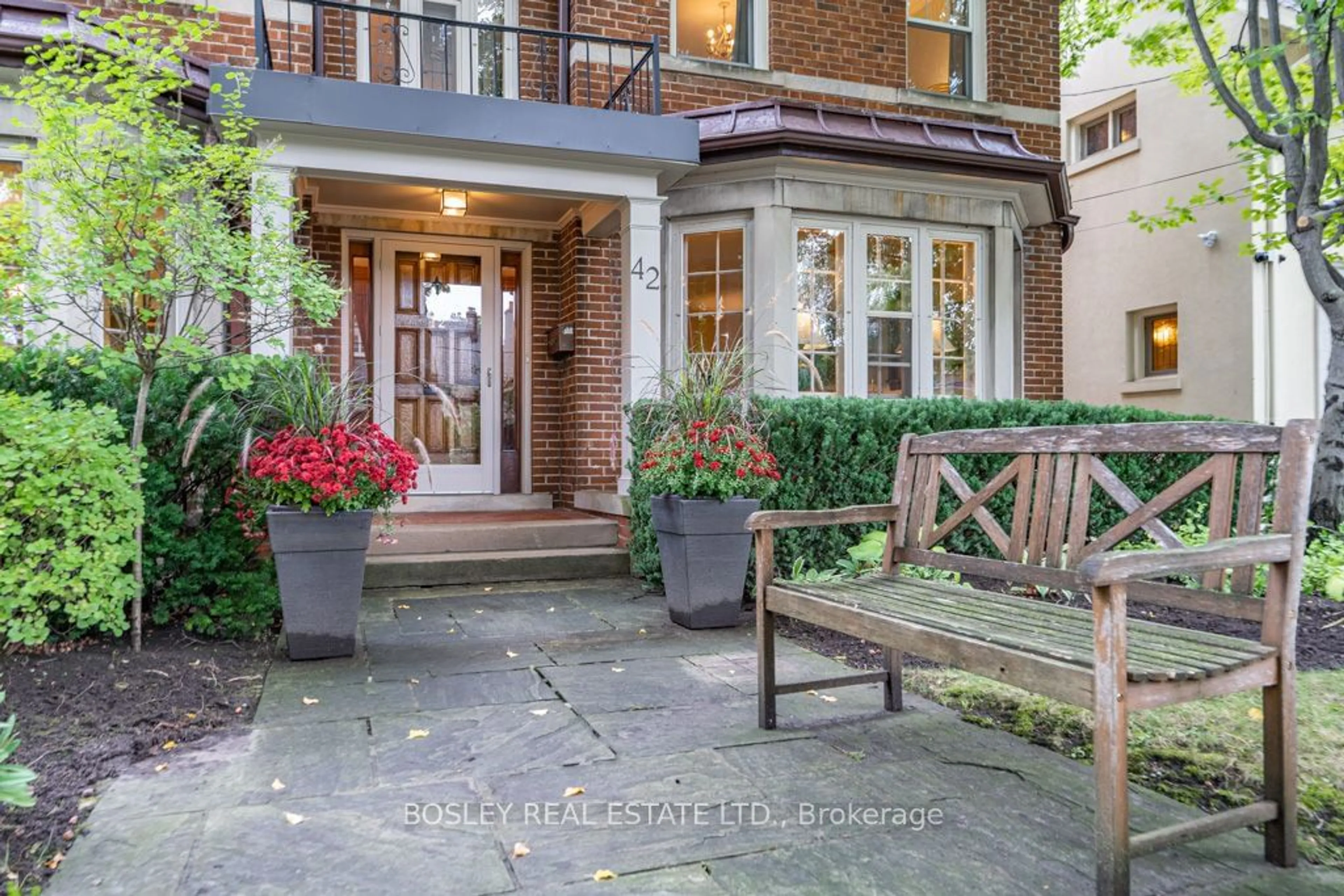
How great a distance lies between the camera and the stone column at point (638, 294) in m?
6.38

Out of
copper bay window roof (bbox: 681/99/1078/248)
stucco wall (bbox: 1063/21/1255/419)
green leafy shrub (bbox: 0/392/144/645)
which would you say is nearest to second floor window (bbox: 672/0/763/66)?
copper bay window roof (bbox: 681/99/1078/248)

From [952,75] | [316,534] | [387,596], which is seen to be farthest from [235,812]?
[952,75]

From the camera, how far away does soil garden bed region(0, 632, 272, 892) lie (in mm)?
2227

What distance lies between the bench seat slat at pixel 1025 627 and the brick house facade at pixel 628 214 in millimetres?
3437

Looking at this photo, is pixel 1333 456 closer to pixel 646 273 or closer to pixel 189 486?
pixel 646 273

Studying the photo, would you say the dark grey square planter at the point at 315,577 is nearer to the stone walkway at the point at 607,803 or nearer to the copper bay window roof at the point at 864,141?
the stone walkway at the point at 607,803

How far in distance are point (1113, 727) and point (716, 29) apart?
781cm

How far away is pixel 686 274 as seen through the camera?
733 centimetres

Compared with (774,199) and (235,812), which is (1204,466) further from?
(774,199)

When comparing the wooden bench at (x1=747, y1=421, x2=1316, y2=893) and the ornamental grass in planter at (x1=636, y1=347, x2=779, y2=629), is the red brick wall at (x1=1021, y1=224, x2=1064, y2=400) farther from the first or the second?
the wooden bench at (x1=747, y1=421, x2=1316, y2=893)

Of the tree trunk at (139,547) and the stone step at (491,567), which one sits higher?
the tree trunk at (139,547)

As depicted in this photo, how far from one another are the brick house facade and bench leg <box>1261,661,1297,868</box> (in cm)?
454

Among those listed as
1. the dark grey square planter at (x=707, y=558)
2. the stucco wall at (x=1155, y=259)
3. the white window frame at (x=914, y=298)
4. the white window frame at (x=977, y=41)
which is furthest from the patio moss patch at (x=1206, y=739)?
the stucco wall at (x=1155, y=259)

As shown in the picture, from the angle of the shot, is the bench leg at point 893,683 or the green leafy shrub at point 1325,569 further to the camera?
the green leafy shrub at point 1325,569
